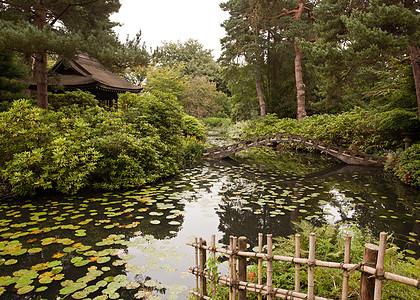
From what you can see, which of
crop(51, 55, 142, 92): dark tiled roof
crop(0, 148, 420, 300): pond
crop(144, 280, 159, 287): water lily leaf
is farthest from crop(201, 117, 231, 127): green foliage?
crop(144, 280, 159, 287): water lily leaf

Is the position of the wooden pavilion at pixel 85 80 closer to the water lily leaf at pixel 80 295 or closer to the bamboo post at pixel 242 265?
the water lily leaf at pixel 80 295

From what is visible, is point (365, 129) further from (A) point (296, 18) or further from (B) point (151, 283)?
(B) point (151, 283)

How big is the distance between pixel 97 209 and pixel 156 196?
4.81ft

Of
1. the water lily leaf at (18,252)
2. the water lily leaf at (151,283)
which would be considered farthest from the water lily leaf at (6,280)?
the water lily leaf at (151,283)

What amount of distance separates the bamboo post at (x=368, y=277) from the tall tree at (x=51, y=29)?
7.42 meters

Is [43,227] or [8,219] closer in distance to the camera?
[43,227]

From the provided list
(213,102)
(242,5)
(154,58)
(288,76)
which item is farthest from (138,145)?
(213,102)

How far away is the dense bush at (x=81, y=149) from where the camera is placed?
18.7 ft

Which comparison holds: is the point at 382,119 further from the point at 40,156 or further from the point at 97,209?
the point at 40,156

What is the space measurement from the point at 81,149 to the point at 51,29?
392 cm

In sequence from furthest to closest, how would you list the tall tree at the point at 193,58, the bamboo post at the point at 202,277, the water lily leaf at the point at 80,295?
the tall tree at the point at 193,58 → the water lily leaf at the point at 80,295 → the bamboo post at the point at 202,277

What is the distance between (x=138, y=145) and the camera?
7.21m

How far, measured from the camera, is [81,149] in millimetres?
6277

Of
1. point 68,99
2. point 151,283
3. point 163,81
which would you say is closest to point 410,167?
point 151,283
